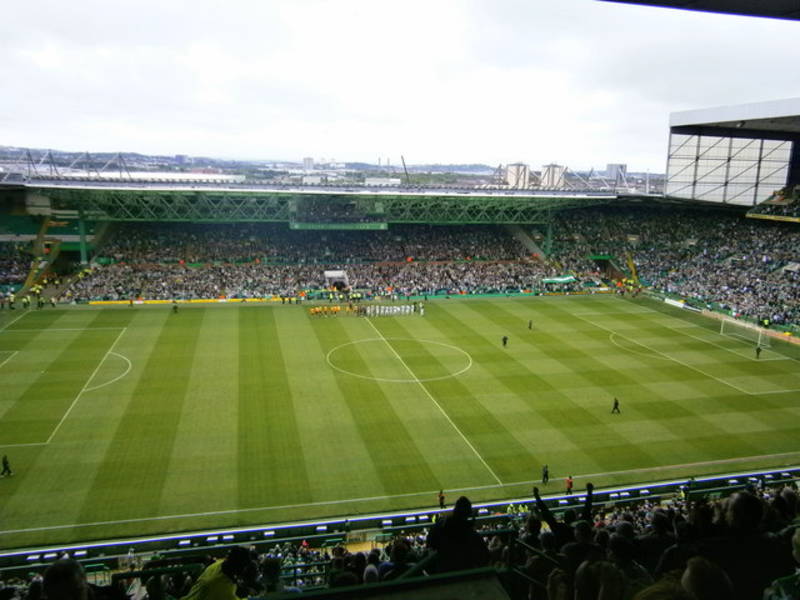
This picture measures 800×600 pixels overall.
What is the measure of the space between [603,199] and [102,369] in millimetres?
49642

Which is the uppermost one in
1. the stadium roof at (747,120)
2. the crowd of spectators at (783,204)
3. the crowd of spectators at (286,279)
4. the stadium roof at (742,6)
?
the stadium roof at (747,120)

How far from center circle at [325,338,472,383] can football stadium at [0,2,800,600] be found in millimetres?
224

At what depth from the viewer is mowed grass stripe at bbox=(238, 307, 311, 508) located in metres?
21.3

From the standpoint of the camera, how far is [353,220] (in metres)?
61.8

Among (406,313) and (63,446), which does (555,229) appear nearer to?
(406,313)

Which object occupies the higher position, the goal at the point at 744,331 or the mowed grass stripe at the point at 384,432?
the goal at the point at 744,331

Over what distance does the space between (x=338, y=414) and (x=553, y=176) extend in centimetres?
5018

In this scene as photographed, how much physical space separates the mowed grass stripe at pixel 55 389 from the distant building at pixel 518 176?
156 ft

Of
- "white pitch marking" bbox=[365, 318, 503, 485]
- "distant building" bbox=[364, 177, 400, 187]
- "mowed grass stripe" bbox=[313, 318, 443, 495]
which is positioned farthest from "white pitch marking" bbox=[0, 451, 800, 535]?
"distant building" bbox=[364, 177, 400, 187]

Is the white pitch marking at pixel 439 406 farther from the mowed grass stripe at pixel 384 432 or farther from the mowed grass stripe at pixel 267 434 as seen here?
the mowed grass stripe at pixel 267 434

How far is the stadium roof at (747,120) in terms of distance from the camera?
45.7m

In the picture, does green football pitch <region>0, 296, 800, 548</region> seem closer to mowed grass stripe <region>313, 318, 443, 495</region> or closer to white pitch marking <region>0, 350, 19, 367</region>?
mowed grass stripe <region>313, 318, 443, 495</region>

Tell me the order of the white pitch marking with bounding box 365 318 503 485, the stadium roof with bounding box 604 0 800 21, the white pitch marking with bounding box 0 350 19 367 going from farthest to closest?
the white pitch marking with bounding box 0 350 19 367 < the white pitch marking with bounding box 365 318 503 485 < the stadium roof with bounding box 604 0 800 21

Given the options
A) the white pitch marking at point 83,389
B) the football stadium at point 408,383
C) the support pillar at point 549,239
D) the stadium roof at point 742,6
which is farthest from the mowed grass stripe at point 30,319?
the support pillar at point 549,239
